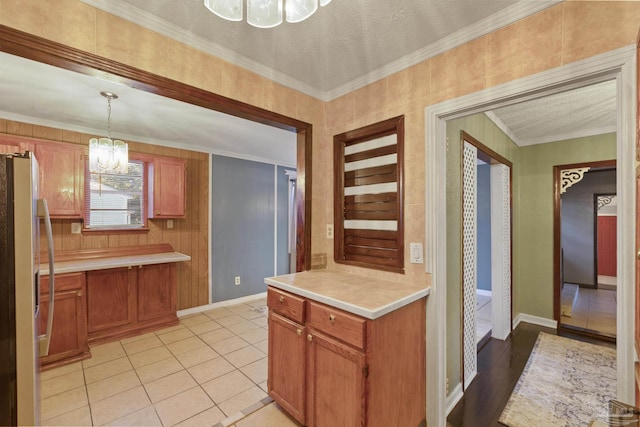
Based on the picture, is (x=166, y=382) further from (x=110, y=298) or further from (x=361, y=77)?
(x=361, y=77)

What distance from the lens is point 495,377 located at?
2.41 metres

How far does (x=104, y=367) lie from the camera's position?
8.27 feet

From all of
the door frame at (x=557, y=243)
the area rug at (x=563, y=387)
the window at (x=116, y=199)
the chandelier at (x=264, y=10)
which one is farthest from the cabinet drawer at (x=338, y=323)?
the door frame at (x=557, y=243)

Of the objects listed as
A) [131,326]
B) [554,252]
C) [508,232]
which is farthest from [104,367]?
[554,252]

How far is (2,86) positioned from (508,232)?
17.2ft

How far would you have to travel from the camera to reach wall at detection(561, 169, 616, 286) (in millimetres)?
5293

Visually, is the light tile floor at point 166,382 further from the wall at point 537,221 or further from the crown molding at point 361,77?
the wall at point 537,221

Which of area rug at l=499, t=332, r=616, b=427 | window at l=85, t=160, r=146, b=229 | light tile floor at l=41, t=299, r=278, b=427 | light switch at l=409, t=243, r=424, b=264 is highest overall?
window at l=85, t=160, r=146, b=229

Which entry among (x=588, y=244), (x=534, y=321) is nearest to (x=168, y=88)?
(x=534, y=321)

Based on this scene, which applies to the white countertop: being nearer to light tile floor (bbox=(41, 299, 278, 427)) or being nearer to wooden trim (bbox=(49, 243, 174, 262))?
wooden trim (bbox=(49, 243, 174, 262))

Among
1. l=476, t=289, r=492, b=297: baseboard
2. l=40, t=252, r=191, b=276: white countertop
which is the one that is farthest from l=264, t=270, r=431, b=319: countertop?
l=476, t=289, r=492, b=297: baseboard

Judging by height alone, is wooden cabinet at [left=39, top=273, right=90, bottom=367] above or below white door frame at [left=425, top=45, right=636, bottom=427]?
below

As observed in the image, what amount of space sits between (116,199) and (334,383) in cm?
352

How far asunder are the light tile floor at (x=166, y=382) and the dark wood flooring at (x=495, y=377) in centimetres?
129
